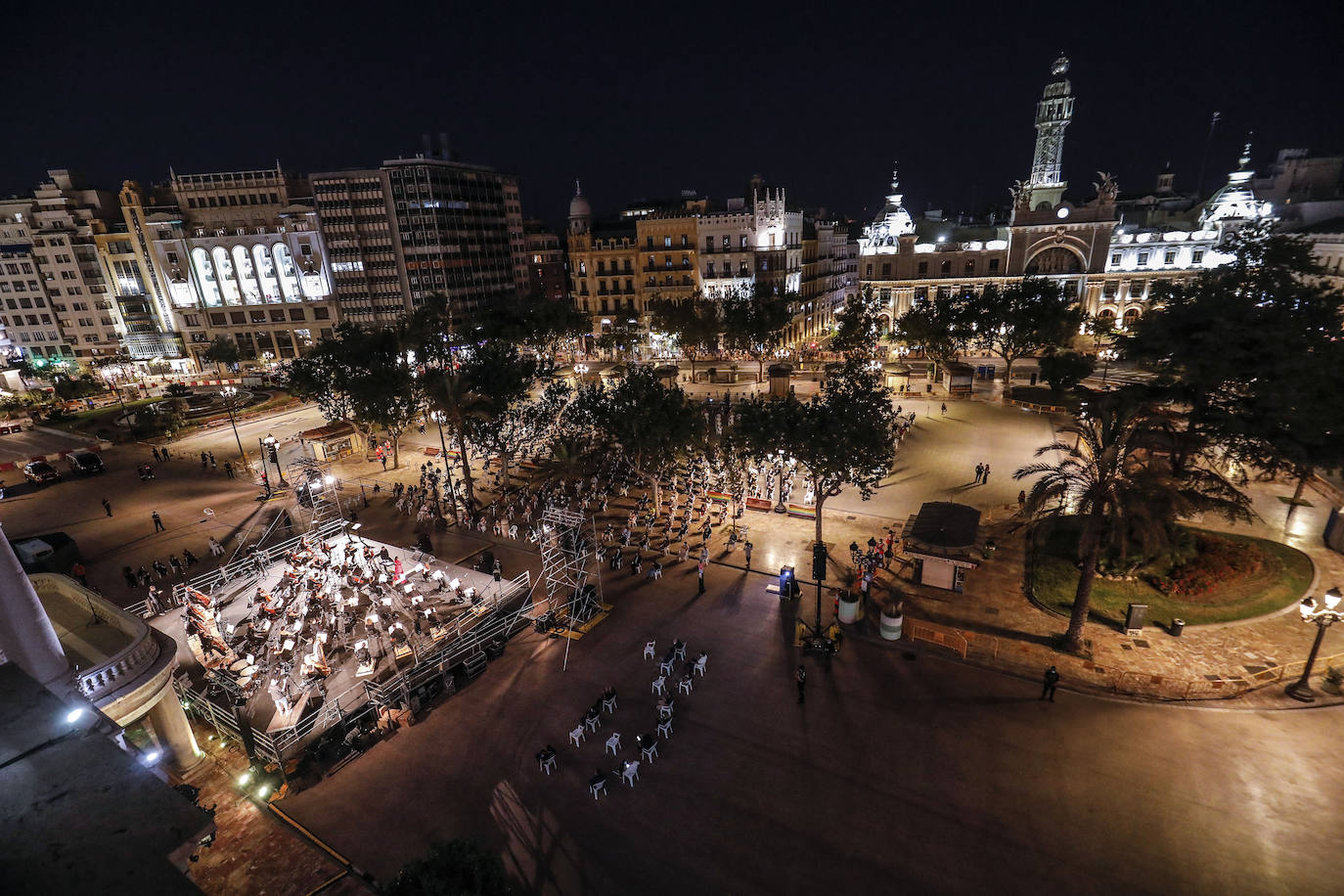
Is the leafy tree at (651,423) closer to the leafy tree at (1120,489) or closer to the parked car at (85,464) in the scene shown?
the leafy tree at (1120,489)

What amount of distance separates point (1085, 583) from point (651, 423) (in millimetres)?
19139

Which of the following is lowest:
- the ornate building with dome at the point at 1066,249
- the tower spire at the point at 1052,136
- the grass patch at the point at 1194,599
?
the grass patch at the point at 1194,599

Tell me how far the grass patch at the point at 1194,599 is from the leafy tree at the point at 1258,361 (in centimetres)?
465

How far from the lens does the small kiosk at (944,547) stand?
24.8 meters

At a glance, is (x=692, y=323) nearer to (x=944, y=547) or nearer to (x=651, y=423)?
(x=651, y=423)

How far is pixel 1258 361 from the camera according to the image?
25.0 meters

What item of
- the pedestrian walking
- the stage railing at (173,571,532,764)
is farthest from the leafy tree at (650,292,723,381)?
the pedestrian walking

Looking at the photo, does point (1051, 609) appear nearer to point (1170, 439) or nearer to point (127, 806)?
point (1170, 439)

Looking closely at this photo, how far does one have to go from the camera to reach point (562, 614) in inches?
974

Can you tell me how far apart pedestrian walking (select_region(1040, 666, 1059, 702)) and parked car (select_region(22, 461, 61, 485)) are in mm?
63026

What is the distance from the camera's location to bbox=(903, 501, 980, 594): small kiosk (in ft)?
81.4

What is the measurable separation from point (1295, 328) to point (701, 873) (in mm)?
30818

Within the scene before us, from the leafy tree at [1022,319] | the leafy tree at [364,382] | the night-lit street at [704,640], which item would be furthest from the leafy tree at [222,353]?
the leafy tree at [1022,319]

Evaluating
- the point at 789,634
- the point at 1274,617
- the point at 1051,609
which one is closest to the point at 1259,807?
the point at 1051,609
